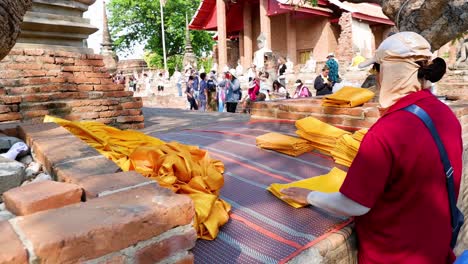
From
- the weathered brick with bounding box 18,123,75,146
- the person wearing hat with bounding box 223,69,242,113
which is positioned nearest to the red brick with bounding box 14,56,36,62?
the weathered brick with bounding box 18,123,75,146

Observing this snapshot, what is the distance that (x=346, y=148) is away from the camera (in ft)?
9.21

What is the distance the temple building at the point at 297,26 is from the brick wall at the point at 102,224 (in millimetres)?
17022

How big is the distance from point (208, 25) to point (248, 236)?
2316 cm

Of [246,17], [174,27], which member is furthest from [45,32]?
[174,27]

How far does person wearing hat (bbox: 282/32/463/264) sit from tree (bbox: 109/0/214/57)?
103 ft

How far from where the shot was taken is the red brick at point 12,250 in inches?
38.1

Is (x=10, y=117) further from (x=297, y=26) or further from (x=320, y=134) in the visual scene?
(x=297, y=26)

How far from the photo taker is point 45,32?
4309 millimetres

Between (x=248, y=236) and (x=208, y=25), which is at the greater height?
(x=208, y=25)

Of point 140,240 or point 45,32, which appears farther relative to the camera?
point 45,32

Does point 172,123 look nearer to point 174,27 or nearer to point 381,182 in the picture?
point 381,182

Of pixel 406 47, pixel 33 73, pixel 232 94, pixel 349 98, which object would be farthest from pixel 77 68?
pixel 232 94

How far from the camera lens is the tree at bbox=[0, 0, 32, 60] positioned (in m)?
1.63

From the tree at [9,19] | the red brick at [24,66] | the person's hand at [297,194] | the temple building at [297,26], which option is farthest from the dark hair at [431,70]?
the temple building at [297,26]
